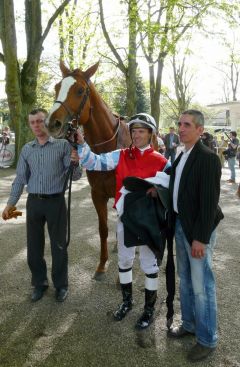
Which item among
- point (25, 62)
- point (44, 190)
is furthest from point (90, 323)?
point (25, 62)

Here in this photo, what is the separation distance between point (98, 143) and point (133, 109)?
1106cm

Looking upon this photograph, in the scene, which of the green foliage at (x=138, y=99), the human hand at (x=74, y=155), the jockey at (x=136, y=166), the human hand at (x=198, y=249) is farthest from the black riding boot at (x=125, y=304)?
the green foliage at (x=138, y=99)

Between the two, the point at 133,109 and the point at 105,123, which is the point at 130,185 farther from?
the point at 133,109

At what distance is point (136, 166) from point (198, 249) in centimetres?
96

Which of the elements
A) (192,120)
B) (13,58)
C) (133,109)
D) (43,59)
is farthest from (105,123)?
(43,59)

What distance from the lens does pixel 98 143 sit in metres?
4.24

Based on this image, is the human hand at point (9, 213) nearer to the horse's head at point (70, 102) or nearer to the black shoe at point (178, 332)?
the horse's head at point (70, 102)

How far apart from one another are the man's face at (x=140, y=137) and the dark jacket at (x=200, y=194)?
0.56 m

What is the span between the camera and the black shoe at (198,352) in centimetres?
286

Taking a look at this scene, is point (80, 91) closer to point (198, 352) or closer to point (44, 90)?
point (198, 352)

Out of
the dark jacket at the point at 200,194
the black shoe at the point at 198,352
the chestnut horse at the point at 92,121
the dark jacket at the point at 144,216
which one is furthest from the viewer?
the chestnut horse at the point at 92,121

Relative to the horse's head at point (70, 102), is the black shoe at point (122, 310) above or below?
below

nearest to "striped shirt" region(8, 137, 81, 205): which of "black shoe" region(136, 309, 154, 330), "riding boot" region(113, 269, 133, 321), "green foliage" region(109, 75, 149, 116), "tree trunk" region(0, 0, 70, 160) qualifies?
"riding boot" region(113, 269, 133, 321)

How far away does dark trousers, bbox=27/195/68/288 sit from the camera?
3.72 metres
